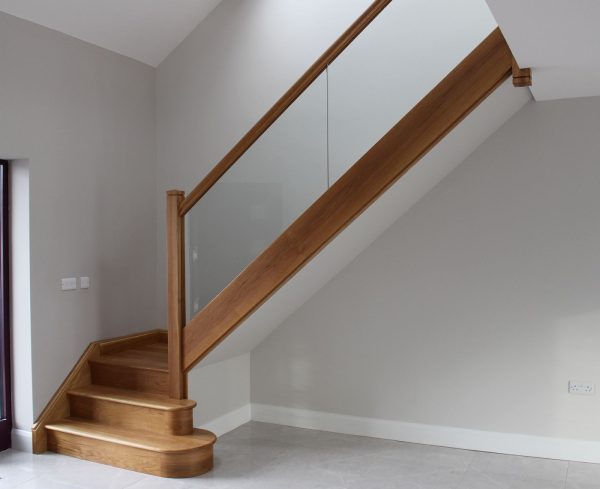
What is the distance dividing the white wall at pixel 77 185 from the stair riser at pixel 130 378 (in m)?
0.23

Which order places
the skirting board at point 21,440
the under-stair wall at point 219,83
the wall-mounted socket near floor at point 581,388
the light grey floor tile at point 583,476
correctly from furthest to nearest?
the under-stair wall at point 219,83
the skirting board at point 21,440
the wall-mounted socket near floor at point 581,388
the light grey floor tile at point 583,476

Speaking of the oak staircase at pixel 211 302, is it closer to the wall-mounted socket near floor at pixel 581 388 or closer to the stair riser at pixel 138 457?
the stair riser at pixel 138 457

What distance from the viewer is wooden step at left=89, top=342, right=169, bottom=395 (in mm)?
4586

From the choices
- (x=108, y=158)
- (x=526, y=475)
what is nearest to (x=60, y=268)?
(x=108, y=158)

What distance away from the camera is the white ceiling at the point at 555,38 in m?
2.66

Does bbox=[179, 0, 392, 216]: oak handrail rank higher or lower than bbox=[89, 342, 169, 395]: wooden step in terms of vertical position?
higher

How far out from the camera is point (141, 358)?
495cm

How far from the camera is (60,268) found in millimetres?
4766

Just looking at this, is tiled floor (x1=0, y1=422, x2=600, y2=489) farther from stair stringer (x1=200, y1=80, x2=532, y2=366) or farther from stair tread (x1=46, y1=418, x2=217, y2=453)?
stair stringer (x1=200, y1=80, x2=532, y2=366)

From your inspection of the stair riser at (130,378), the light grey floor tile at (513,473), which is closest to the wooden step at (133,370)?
→ the stair riser at (130,378)

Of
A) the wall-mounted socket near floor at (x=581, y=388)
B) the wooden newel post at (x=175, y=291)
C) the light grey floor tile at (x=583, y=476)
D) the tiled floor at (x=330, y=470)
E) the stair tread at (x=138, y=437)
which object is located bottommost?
the light grey floor tile at (x=583, y=476)

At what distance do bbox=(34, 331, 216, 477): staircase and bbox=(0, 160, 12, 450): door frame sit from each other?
28 centimetres

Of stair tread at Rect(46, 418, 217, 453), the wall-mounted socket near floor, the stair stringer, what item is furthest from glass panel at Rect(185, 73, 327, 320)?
the wall-mounted socket near floor

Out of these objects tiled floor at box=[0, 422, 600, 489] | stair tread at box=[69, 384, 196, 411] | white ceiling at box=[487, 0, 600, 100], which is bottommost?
tiled floor at box=[0, 422, 600, 489]
